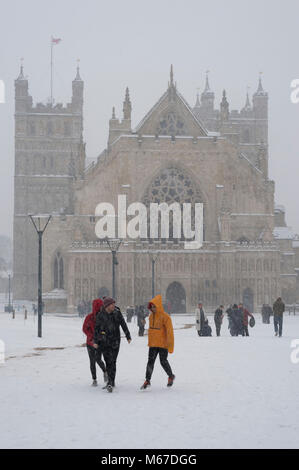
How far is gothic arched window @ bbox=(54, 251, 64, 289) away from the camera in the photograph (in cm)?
5691

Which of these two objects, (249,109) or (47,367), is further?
(249,109)

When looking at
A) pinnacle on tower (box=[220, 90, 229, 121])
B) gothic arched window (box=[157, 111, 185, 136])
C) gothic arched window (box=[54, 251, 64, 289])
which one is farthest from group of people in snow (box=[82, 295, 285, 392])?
pinnacle on tower (box=[220, 90, 229, 121])

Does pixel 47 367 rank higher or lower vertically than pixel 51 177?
lower

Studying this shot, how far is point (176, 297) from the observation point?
5528cm

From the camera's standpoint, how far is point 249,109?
8400cm

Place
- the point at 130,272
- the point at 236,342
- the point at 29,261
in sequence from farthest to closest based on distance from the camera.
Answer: the point at 29,261 < the point at 130,272 < the point at 236,342

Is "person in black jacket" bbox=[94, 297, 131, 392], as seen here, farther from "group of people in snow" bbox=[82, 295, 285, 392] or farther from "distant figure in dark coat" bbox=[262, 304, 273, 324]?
"distant figure in dark coat" bbox=[262, 304, 273, 324]

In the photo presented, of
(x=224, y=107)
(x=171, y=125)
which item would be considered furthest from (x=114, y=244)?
(x=224, y=107)

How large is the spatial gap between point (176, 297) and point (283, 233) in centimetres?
1320

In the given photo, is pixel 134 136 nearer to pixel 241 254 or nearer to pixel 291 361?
pixel 241 254

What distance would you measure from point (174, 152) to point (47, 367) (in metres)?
40.4

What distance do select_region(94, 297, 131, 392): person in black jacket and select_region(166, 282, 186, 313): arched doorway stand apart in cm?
4208
